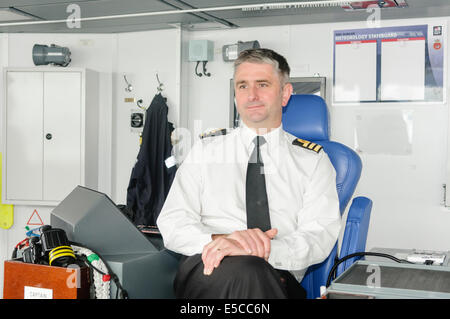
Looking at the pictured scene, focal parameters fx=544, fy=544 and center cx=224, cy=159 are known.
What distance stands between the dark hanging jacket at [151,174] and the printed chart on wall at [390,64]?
1.42m

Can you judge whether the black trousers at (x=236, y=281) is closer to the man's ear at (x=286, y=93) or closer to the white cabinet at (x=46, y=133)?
the man's ear at (x=286, y=93)

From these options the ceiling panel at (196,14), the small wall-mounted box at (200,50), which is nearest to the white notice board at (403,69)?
the ceiling panel at (196,14)

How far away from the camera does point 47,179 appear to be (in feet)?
15.2

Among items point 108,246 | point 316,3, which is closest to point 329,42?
point 316,3

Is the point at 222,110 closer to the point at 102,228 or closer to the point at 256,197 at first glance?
the point at 256,197

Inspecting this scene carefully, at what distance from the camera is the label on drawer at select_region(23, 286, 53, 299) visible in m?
1.58

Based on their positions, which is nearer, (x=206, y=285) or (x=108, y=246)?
(x=206, y=285)

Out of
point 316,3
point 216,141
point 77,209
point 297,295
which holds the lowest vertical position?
point 297,295

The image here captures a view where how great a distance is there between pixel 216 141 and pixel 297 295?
0.73m

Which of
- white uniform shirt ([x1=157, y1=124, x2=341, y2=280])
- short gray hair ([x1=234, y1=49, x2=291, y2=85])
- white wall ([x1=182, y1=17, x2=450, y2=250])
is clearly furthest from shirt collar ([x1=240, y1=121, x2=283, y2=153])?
white wall ([x1=182, y1=17, x2=450, y2=250])

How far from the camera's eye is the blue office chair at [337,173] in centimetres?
216

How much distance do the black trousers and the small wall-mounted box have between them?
3.02 m
